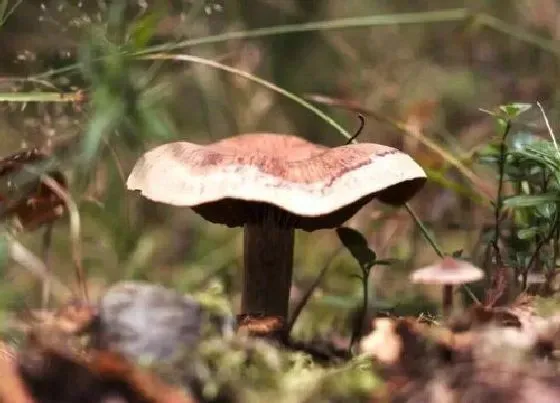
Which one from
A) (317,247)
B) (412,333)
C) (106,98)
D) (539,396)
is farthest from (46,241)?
(317,247)

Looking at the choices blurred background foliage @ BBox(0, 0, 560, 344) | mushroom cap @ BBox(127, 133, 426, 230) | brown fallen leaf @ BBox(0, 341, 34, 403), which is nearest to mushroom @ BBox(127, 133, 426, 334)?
mushroom cap @ BBox(127, 133, 426, 230)

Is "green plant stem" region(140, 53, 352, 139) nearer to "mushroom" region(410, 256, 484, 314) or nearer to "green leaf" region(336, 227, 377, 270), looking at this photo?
"green leaf" region(336, 227, 377, 270)

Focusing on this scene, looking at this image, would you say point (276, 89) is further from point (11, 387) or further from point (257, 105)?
point (257, 105)

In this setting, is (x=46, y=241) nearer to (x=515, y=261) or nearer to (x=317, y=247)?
(x=515, y=261)

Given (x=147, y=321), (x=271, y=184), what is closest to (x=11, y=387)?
(x=147, y=321)

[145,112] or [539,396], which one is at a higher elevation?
[145,112]
